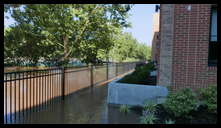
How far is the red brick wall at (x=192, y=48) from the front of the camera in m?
5.02

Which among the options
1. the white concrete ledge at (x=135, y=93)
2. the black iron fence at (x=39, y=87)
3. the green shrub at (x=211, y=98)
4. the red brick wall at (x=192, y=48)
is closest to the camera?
the black iron fence at (x=39, y=87)

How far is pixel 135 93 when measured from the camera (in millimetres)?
5449

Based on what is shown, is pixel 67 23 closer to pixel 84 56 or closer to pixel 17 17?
pixel 84 56

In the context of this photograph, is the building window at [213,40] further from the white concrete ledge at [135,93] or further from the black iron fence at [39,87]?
the black iron fence at [39,87]

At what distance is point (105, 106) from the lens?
18.3ft

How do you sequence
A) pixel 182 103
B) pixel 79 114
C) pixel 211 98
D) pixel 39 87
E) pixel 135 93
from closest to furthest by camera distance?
pixel 182 103, pixel 211 98, pixel 79 114, pixel 39 87, pixel 135 93

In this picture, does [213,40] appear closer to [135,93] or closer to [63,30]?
[135,93]

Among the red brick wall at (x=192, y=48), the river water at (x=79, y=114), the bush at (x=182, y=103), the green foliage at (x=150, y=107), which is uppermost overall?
the red brick wall at (x=192, y=48)

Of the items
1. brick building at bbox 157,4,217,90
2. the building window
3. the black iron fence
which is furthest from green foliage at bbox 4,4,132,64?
the building window

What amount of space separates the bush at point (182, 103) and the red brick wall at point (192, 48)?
100 cm

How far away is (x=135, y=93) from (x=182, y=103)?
5.24ft

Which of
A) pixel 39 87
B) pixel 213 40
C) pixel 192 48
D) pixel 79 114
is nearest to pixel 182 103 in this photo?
pixel 192 48

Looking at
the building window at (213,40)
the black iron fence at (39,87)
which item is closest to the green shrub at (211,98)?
the building window at (213,40)
